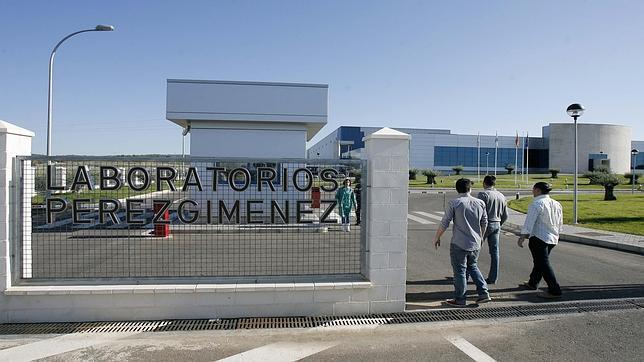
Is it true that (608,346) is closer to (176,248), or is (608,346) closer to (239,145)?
(176,248)

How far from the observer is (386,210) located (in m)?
5.80

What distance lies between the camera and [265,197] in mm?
6250

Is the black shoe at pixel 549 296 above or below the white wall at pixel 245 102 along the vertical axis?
below

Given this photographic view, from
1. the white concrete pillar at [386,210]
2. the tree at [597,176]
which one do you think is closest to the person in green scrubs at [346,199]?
the white concrete pillar at [386,210]

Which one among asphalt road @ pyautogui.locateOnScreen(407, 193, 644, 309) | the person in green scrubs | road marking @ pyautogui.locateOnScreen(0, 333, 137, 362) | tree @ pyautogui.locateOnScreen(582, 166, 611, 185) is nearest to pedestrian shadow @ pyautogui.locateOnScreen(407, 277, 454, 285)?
asphalt road @ pyautogui.locateOnScreen(407, 193, 644, 309)

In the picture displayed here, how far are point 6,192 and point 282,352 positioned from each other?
3762mm

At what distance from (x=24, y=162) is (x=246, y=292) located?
314cm

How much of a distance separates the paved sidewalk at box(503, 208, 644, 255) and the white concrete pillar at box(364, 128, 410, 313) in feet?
27.0

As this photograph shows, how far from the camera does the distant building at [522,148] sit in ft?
270

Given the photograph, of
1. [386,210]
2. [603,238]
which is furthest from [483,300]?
[603,238]

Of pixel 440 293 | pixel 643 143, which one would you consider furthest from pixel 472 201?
pixel 643 143

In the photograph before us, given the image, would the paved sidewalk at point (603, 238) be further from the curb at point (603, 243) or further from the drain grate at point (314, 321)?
the drain grate at point (314, 321)

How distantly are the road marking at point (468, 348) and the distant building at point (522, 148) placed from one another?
76557mm

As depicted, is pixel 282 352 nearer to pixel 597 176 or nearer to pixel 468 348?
pixel 468 348
